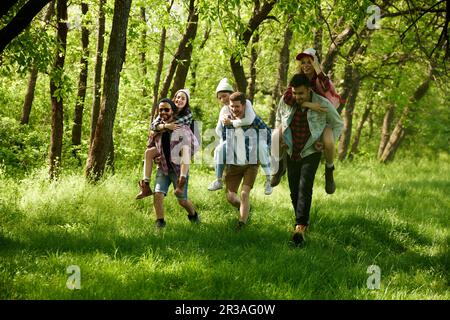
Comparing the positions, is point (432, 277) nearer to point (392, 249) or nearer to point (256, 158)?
point (392, 249)

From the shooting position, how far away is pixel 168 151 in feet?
20.5

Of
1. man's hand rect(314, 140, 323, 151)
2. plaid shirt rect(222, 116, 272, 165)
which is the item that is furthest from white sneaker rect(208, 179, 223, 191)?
man's hand rect(314, 140, 323, 151)

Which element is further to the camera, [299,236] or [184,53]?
[184,53]

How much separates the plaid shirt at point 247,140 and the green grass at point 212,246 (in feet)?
3.27

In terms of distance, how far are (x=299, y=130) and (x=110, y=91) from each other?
366cm

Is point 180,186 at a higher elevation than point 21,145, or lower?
lower

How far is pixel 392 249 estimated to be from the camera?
6438 mm

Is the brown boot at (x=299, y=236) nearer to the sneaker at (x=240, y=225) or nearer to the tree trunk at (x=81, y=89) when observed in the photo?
the sneaker at (x=240, y=225)

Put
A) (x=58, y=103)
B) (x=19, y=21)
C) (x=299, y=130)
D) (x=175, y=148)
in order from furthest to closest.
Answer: (x=58, y=103)
(x=175, y=148)
(x=299, y=130)
(x=19, y=21)

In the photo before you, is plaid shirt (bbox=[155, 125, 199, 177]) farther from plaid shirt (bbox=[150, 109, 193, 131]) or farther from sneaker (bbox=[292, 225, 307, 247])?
sneaker (bbox=[292, 225, 307, 247])

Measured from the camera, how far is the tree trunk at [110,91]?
7.45 metres

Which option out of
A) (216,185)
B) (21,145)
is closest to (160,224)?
(216,185)

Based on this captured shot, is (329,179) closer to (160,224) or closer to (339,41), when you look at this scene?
(160,224)

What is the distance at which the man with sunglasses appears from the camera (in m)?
6.21
